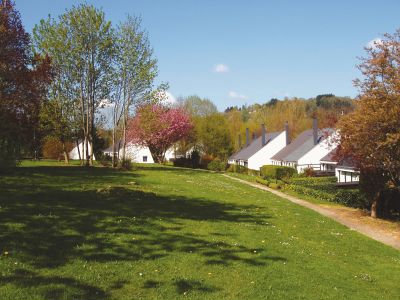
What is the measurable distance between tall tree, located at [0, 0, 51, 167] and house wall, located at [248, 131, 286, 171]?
42157mm

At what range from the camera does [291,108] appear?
3873 inches

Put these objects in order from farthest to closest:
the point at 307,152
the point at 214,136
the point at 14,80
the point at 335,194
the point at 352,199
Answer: the point at 214,136 → the point at 307,152 → the point at 335,194 → the point at 352,199 → the point at 14,80

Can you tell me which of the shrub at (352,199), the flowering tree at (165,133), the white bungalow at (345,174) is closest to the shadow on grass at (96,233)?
the shrub at (352,199)

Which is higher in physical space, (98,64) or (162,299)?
(98,64)

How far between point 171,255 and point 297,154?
156 ft

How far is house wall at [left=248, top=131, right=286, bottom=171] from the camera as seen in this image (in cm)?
6519

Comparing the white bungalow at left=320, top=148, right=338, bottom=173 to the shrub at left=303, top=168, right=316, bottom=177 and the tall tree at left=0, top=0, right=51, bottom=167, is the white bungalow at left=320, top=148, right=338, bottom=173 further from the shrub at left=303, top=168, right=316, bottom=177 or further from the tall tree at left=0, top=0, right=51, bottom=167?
the tall tree at left=0, top=0, right=51, bottom=167

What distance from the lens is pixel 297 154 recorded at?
54719 mm

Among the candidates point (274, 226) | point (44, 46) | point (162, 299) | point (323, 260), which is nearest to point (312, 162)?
point (44, 46)

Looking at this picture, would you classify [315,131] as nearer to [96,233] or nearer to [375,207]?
[375,207]

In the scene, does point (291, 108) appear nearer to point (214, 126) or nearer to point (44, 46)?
point (214, 126)

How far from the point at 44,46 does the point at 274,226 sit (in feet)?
100

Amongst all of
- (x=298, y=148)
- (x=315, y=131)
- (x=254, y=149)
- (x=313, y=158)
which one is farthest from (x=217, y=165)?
(x=315, y=131)

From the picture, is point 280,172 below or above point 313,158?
below
